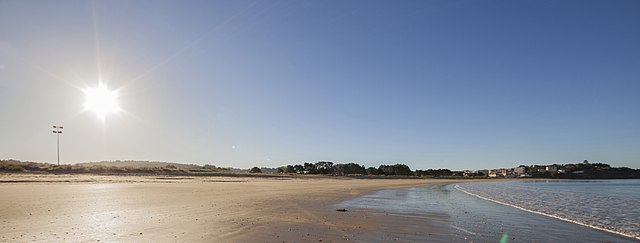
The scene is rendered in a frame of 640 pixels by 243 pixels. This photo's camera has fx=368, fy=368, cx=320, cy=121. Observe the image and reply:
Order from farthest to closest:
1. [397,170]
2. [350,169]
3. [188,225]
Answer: [350,169], [397,170], [188,225]

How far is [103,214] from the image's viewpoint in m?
11.7

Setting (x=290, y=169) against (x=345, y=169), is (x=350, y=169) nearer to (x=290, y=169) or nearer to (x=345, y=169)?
(x=345, y=169)

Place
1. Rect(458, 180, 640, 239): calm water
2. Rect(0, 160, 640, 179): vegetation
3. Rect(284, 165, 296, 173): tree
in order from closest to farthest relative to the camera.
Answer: Rect(458, 180, 640, 239): calm water < Rect(0, 160, 640, 179): vegetation < Rect(284, 165, 296, 173): tree

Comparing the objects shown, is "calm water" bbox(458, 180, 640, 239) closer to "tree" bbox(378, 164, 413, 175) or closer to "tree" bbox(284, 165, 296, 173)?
"tree" bbox(378, 164, 413, 175)

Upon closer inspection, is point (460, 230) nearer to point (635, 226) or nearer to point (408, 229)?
point (408, 229)

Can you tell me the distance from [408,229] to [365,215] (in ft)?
10.8

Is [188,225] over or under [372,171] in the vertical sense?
over

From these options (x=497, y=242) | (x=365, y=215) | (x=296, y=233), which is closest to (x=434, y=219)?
(x=365, y=215)

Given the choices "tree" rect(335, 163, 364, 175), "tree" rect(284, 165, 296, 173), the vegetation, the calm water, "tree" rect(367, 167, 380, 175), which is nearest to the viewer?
the calm water

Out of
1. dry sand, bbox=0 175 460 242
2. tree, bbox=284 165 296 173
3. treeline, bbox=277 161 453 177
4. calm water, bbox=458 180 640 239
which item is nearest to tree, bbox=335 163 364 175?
treeline, bbox=277 161 453 177

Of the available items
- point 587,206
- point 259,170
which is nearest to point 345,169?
point 259,170

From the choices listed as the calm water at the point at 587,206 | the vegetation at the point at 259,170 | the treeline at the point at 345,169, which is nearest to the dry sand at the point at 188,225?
the calm water at the point at 587,206

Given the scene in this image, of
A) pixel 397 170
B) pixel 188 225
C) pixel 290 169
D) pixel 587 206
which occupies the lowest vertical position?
pixel 397 170

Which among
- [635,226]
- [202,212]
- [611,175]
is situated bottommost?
[611,175]
